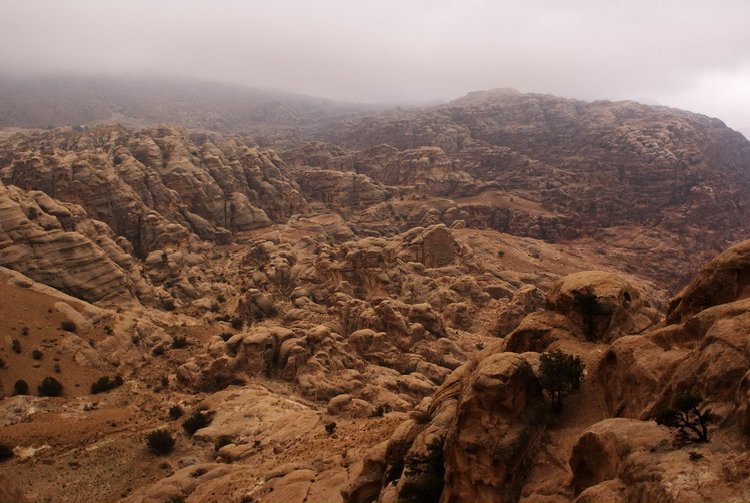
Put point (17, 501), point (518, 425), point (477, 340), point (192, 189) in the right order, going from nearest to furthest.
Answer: point (518, 425), point (17, 501), point (477, 340), point (192, 189)

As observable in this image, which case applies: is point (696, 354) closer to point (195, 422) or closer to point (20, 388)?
point (195, 422)

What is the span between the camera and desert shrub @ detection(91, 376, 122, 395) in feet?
121

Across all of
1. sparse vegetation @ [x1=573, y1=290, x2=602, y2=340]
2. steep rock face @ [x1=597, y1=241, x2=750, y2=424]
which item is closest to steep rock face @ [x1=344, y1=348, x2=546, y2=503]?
steep rock face @ [x1=597, y1=241, x2=750, y2=424]

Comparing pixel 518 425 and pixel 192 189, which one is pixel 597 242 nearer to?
pixel 192 189

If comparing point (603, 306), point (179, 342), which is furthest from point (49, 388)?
point (603, 306)

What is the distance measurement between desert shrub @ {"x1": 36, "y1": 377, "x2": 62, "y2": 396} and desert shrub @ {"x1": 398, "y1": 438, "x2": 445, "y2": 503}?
28.9 metres

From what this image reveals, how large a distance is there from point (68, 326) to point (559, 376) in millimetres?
40691

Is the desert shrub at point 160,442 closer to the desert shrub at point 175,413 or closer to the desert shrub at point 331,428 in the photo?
the desert shrub at point 175,413

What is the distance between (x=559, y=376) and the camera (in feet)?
51.7

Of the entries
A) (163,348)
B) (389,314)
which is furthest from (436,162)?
(163,348)

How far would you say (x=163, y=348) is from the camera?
44906mm

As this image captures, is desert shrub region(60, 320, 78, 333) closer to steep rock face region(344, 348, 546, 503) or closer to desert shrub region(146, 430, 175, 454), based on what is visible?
desert shrub region(146, 430, 175, 454)

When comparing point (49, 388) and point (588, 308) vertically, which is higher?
point (588, 308)

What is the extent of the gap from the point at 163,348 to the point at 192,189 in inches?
1749
